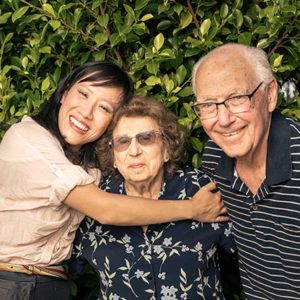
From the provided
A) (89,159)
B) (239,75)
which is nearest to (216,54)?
(239,75)

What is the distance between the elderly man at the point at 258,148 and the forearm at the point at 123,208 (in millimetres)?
354

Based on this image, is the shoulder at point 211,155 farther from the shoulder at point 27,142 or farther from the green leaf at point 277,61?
the shoulder at point 27,142

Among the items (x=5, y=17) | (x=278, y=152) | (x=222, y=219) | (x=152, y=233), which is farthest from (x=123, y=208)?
(x=5, y=17)

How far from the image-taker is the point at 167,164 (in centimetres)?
412

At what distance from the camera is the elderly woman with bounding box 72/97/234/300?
391 centimetres

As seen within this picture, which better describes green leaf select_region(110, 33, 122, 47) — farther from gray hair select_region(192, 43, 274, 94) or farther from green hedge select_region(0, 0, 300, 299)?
gray hair select_region(192, 43, 274, 94)

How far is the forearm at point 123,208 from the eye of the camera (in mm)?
3834

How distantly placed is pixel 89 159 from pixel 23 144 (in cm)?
50

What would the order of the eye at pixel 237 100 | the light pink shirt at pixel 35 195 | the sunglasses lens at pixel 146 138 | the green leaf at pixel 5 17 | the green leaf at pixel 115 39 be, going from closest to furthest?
1. the eye at pixel 237 100
2. the light pink shirt at pixel 35 195
3. the sunglasses lens at pixel 146 138
4. the green leaf at pixel 115 39
5. the green leaf at pixel 5 17

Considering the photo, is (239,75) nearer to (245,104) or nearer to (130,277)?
(245,104)

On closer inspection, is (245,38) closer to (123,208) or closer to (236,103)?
(236,103)

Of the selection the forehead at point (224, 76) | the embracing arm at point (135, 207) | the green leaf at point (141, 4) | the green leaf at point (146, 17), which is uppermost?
the green leaf at point (141, 4)

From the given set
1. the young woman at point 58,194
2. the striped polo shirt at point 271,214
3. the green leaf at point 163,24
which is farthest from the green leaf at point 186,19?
the striped polo shirt at point 271,214

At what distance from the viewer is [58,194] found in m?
3.80
